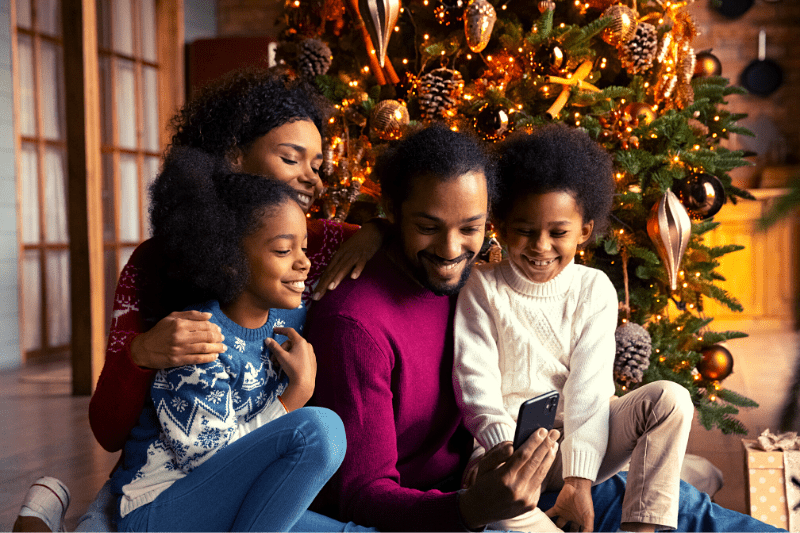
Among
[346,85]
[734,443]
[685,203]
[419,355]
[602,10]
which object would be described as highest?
[602,10]

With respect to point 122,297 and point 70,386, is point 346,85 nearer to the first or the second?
point 122,297

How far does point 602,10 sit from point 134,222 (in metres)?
3.72

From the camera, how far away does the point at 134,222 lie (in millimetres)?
4938

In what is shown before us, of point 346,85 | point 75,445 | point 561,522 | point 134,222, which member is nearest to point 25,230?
point 134,222

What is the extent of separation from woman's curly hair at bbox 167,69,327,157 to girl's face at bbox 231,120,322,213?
2cm

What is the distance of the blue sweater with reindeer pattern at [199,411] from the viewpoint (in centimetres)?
116

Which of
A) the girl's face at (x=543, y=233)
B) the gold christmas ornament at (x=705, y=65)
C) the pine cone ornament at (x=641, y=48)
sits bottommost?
the girl's face at (x=543, y=233)

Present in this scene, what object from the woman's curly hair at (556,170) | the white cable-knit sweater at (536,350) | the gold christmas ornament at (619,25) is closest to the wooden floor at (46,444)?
the white cable-knit sweater at (536,350)

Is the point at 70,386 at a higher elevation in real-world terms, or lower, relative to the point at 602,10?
lower

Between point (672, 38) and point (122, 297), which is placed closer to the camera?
point (122, 297)

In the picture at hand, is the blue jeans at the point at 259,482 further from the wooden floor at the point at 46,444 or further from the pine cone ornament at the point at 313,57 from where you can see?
the pine cone ornament at the point at 313,57

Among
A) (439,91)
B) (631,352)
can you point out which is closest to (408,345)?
(631,352)

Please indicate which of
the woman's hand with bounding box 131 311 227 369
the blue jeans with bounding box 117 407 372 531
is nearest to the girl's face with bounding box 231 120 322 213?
the woman's hand with bounding box 131 311 227 369

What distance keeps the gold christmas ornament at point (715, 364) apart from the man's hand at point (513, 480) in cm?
134
